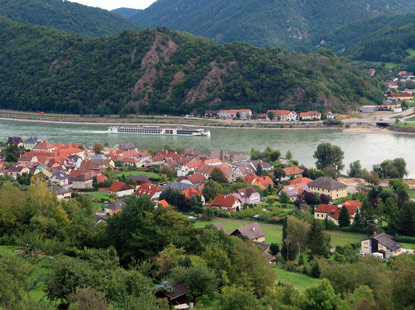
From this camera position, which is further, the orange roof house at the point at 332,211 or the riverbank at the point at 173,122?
the riverbank at the point at 173,122

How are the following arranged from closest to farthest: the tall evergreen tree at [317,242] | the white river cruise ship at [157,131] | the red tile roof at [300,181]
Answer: the tall evergreen tree at [317,242]
the red tile roof at [300,181]
the white river cruise ship at [157,131]

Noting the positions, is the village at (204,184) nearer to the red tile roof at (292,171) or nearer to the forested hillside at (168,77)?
the red tile roof at (292,171)

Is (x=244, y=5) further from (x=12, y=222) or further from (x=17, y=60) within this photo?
(x=12, y=222)

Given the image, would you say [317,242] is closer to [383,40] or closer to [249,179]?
[249,179]

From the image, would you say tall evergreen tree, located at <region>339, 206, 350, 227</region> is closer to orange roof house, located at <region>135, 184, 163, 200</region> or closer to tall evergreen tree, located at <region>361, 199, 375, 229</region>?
tall evergreen tree, located at <region>361, 199, 375, 229</region>

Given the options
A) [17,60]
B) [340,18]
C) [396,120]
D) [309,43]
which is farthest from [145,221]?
[340,18]

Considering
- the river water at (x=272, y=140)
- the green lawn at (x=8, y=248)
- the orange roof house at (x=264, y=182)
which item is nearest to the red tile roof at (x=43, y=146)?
the river water at (x=272, y=140)

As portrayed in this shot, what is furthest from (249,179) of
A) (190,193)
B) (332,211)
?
(332,211)
